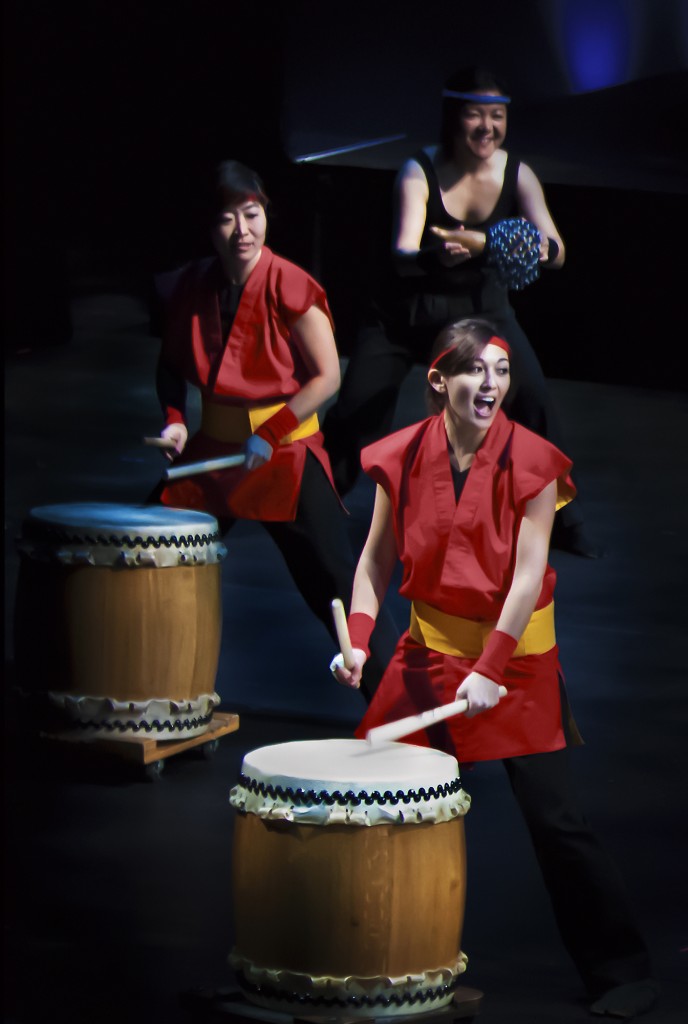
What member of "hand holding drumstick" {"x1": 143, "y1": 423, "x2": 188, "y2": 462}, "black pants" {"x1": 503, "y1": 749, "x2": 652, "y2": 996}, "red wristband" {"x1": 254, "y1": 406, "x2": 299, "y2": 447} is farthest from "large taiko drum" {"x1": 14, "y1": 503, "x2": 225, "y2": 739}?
"black pants" {"x1": 503, "y1": 749, "x2": 652, "y2": 996}

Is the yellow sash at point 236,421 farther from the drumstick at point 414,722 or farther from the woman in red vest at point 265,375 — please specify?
the drumstick at point 414,722

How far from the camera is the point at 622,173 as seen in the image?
3811 millimetres

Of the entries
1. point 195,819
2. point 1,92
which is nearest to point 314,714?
point 195,819

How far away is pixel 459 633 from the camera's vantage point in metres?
3.43

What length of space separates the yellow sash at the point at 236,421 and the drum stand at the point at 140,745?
0.58 metres

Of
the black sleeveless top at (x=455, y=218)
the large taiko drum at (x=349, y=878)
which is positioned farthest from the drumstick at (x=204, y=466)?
the large taiko drum at (x=349, y=878)

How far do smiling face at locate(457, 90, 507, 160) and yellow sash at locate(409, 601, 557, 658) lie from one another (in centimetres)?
85

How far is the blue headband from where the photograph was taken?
12.5ft

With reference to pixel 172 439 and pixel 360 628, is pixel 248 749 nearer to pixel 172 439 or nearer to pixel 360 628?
pixel 172 439

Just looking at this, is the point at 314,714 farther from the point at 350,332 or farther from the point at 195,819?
the point at 350,332

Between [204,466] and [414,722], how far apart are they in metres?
0.97

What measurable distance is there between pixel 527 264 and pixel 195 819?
1.16 metres

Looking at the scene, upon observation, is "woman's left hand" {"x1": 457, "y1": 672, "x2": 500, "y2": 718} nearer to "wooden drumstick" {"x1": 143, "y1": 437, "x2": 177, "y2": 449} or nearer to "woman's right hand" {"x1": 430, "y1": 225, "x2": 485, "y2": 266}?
"woman's right hand" {"x1": 430, "y1": 225, "x2": 485, "y2": 266}

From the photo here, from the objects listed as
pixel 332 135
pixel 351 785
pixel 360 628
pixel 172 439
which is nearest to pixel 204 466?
pixel 172 439
